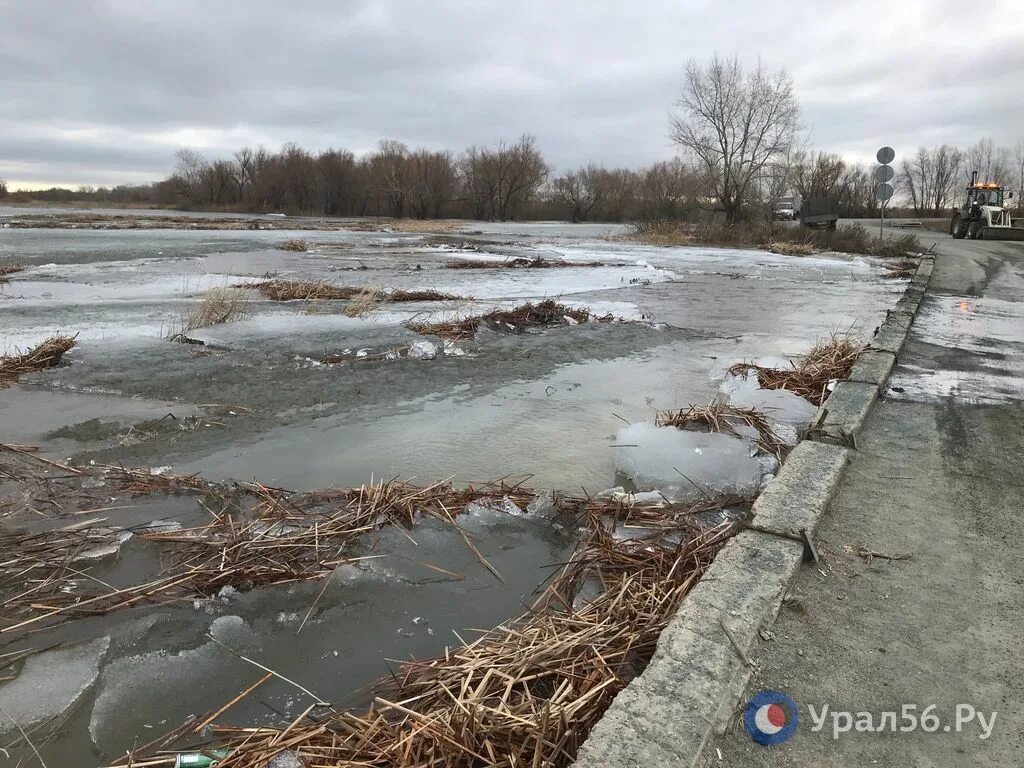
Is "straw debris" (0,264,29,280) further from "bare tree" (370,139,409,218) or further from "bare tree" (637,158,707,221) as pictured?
"bare tree" (370,139,409,218)

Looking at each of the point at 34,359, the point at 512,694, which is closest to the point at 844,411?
the point at 512,694

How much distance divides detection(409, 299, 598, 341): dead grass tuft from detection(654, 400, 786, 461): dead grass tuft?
12.1 ft

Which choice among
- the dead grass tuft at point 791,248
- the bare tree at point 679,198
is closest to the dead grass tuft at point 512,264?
the dead grass tuft at point 791,248

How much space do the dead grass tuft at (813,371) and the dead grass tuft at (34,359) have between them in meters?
6.29

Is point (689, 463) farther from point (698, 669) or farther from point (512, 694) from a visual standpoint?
point (512, 694)

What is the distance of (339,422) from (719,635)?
3.26 meters

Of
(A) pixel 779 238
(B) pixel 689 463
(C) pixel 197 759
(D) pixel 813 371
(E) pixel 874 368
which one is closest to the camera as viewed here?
(C) pixel 197 759

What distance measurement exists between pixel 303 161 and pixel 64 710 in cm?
7974

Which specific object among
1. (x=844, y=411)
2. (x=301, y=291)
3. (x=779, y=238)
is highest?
(x=779, y=238)

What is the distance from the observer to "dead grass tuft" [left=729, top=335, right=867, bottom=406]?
5.12 meters

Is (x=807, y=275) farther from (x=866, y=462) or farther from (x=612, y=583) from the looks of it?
(x=612, y=583)

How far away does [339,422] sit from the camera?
4625 mm

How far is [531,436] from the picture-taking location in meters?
4.35

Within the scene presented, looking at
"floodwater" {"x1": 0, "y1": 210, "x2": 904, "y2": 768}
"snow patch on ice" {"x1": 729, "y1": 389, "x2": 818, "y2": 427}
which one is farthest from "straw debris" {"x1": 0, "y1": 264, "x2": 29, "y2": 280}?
"snow patch on ice" {"x1": 729, "y1": 389, "x2": 818, "y2": 427}
